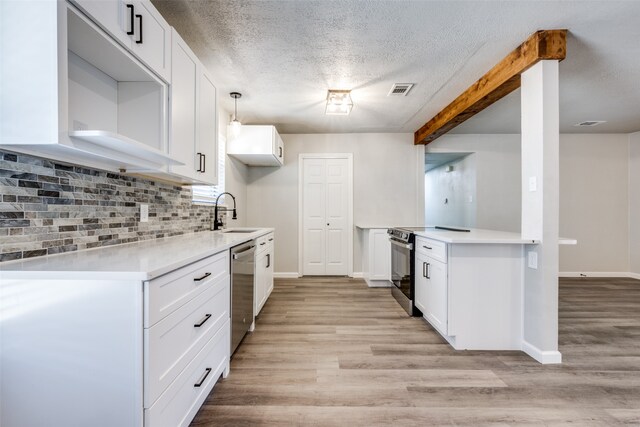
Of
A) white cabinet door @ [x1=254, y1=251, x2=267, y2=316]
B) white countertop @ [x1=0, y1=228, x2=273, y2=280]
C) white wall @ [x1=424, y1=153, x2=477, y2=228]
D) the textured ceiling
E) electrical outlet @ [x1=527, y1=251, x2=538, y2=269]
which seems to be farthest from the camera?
white wall @ [x1=424, y1=153, x2=477, y2=228]

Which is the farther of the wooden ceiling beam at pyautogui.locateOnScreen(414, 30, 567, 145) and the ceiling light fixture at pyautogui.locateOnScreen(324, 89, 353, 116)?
the ceiling light fixture at pyautogui.locateOnScreen(324, 89, 353, 116)

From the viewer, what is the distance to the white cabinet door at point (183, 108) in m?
1.75

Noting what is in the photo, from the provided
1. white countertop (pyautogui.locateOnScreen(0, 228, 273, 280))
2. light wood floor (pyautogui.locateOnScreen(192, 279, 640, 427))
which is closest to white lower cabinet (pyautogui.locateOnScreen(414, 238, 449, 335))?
light wood floor (pyautogui.locateOnScreen(192, 279, 640, 427))

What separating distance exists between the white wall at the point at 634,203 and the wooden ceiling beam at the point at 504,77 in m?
3.59

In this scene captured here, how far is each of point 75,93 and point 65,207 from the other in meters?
0.56

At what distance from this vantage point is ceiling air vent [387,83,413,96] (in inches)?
117

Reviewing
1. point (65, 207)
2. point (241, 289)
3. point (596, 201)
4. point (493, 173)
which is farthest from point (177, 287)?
point (596, 201)

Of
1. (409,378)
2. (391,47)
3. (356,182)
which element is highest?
(391,47)

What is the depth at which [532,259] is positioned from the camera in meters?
2.16

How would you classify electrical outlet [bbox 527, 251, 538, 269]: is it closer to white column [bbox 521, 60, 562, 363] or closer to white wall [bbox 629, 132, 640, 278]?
white column [bbox 521, 60, 562, 363]

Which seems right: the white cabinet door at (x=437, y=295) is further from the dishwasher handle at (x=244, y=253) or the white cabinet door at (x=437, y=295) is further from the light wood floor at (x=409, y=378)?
the dishwasher handle at (x=244, y=253)

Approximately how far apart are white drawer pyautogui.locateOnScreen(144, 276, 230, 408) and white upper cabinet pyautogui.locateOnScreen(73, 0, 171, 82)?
1232 mm

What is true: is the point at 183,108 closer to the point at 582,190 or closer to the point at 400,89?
the point at 400,89

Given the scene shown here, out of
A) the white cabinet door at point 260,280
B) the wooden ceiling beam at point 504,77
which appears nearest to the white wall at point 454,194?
the wooden ceiling beam at point 504,77
